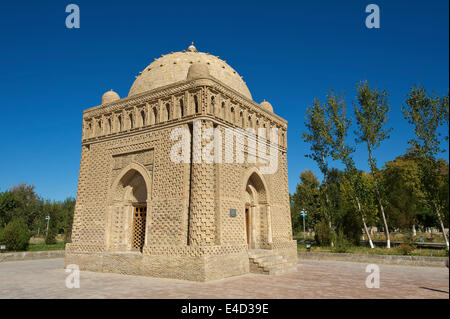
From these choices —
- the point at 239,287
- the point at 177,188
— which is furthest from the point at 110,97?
the point at 239,287

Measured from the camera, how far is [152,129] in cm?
1192

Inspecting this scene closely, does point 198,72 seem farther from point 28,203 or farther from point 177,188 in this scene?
point 28,203

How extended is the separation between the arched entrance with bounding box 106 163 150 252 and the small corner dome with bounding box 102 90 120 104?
3435 mm

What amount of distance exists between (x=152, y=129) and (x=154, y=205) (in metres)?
2.83

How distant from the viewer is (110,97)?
A: 45.6 ft

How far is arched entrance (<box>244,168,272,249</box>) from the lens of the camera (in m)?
13.2

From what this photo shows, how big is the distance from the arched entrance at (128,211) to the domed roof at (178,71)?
361 cm

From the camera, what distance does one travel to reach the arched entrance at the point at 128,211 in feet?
40.3

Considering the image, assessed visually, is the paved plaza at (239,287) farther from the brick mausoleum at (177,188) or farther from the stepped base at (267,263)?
the brick mausoleum at (177,188)

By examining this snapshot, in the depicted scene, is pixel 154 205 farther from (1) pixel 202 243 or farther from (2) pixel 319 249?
(2) pixel 319 249

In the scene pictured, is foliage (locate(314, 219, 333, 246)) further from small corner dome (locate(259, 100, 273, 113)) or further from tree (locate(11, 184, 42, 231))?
tree (locate(11, 184, 42, 231))
